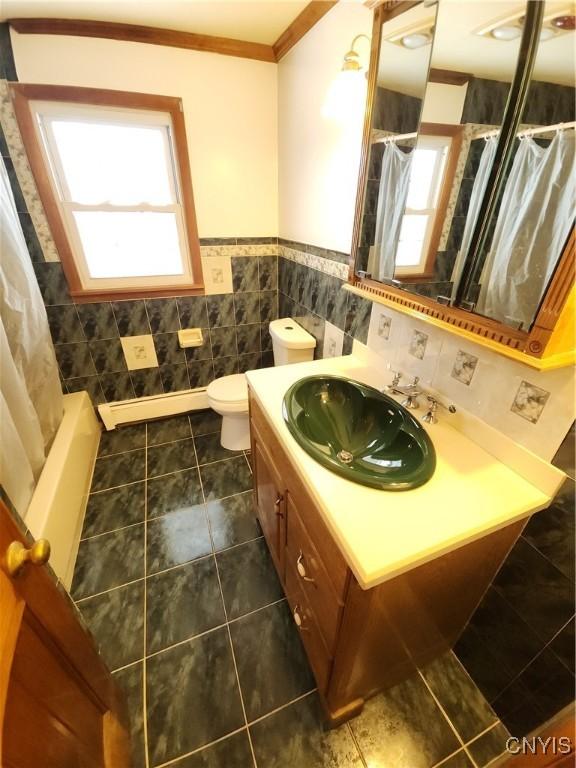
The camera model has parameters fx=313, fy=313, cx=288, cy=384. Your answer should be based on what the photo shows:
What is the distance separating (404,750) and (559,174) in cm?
161

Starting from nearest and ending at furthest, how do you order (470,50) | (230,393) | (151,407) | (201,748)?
(470,50), (201,748), (230,393), (151,407)

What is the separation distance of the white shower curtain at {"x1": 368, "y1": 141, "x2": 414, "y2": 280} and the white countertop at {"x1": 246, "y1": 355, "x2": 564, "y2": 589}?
64 centimetres

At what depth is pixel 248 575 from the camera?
4.63 ft

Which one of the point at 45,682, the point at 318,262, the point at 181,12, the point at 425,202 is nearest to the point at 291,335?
the point at 318,262

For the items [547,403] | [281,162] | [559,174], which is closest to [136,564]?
[547,403]

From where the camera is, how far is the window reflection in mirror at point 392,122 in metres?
0.89

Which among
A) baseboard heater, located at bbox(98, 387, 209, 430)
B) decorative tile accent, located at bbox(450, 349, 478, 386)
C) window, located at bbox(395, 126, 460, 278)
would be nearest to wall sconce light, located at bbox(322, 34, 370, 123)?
window, located at bbox(395, 126, 460, 278)

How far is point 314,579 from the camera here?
0.87 metres

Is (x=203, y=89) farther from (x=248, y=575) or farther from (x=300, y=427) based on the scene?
(x=248, y=575)

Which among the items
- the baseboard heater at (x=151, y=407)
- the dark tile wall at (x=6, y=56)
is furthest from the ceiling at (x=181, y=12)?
the baseboard heater at (x=151, y=407)

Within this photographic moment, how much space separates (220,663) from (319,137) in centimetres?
223

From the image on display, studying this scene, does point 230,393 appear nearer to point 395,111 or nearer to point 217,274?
point 217,274

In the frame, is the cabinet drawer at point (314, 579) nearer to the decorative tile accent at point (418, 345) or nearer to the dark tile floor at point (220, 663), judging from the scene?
the dark tile floor at point (220, 663)

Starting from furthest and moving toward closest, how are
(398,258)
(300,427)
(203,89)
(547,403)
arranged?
(203,89)
(398,258)
(300,427)
(547,403)
